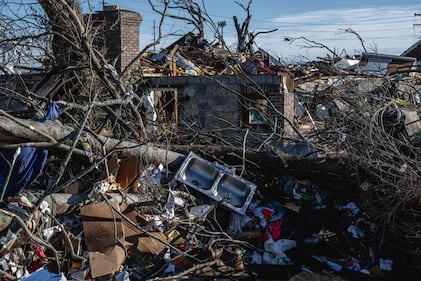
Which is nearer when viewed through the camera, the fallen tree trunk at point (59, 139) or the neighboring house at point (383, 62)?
the fallen tree trunk at point (59, 139)

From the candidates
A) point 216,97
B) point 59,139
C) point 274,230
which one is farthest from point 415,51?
point 59,139

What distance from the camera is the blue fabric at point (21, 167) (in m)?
5.80

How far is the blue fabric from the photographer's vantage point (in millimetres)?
5797

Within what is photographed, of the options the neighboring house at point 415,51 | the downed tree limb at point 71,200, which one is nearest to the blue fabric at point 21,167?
the downed tree limb at point 71,200

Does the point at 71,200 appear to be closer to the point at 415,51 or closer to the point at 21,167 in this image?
the point at 21,167

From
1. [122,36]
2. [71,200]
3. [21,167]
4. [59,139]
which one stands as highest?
[122,36]

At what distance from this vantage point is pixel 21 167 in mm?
5812

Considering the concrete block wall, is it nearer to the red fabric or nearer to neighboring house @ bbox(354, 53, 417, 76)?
neighboring house @ bbox(354, 53, 417, 76)

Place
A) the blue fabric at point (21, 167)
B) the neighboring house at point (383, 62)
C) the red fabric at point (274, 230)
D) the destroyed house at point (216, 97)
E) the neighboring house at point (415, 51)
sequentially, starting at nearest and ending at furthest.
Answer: the blue fabric at point (21, 167), the red fabric at point (274, 230), the destroyed house at point (216, 97), the neighboring house at point (383, 62), the neighboring house at point (415, 51)

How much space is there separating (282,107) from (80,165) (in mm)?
6254

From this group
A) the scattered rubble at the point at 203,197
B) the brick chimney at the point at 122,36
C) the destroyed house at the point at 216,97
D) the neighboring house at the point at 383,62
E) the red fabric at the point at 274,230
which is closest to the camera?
the scattered rubble at the point at 203,197

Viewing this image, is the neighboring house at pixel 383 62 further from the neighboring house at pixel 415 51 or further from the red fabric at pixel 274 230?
the neighboring house at pixel 415 51

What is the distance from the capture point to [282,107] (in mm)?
12055

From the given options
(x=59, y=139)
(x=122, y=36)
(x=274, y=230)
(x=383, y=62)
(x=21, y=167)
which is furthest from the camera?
(x=383, y=62)
